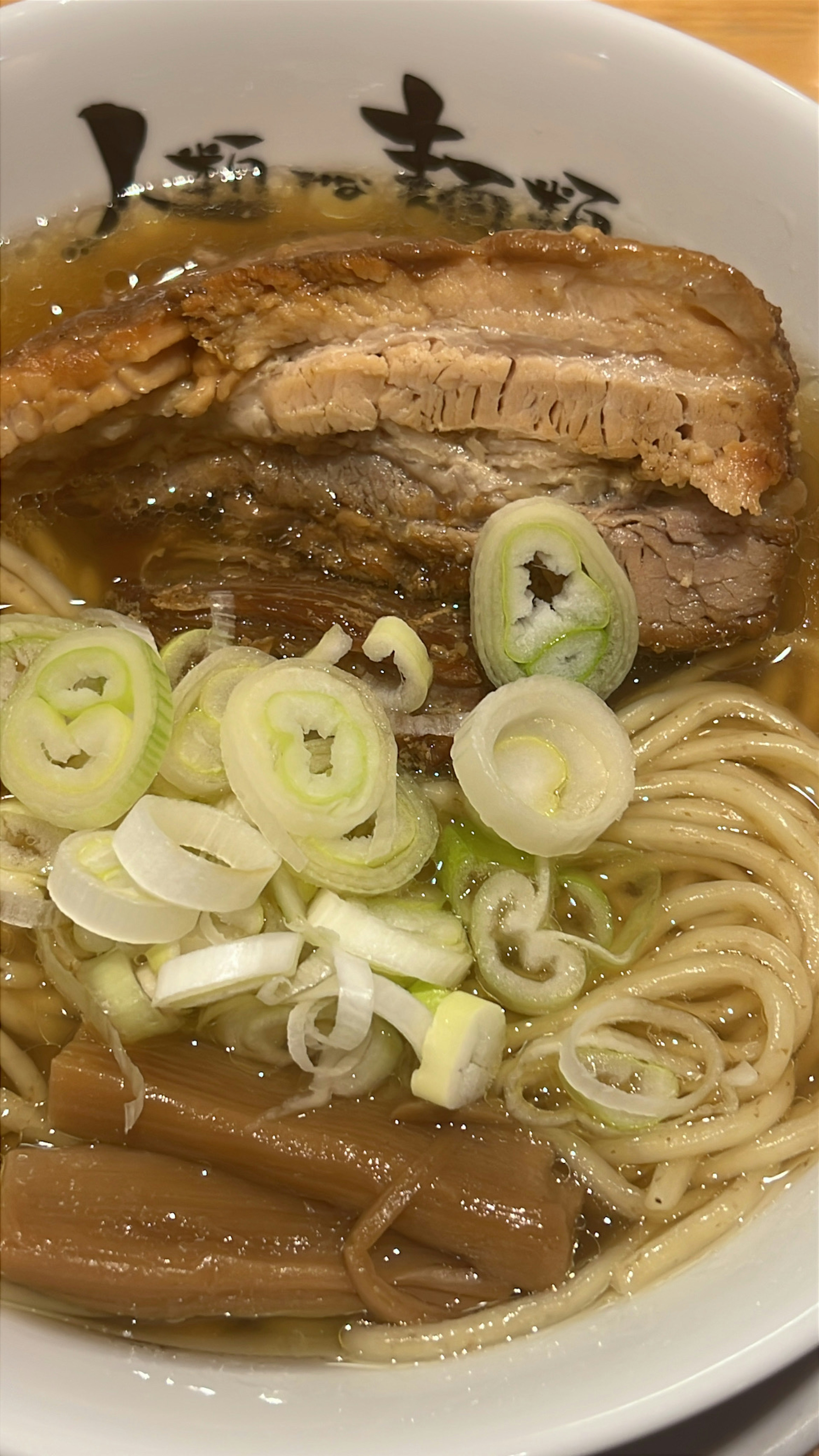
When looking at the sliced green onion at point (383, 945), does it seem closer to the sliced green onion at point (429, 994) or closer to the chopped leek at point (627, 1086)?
the sliced green onion at point (429, 994)

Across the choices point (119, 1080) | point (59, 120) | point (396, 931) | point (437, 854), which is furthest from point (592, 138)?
point (119, 1080)

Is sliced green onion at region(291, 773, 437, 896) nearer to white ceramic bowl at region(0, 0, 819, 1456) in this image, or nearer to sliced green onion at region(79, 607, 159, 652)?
sliced green onion at region(79, 607, 159, 652)

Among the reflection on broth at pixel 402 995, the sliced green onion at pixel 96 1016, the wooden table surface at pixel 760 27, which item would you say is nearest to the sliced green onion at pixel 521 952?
the reflection on broth at pixel 402 995

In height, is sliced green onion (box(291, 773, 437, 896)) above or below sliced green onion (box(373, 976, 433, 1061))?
above

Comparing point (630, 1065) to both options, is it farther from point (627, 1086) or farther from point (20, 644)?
point (20, 644)

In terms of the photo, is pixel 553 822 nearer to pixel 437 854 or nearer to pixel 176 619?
pixel 437 854

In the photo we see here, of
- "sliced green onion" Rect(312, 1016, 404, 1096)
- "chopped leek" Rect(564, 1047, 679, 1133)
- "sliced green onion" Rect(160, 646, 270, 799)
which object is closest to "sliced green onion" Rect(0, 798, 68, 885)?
"sliced green onion" Rect(160, 646, 270, 799)

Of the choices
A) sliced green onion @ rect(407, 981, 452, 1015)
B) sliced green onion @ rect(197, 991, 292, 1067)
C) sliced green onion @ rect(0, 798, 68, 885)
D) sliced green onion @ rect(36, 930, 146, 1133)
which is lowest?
sliced green onion @ rect(36, 930, 146, 1133)
